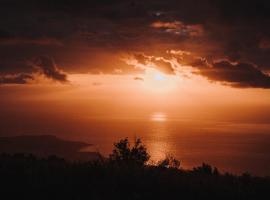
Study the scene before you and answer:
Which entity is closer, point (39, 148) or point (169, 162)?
point (169, 162)

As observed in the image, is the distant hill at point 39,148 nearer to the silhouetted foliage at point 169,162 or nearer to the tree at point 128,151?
the tree at point 128,151

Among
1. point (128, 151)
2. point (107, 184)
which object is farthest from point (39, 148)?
point (107, 184)

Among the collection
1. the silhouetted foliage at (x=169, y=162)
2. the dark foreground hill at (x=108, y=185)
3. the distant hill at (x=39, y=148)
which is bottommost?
the dark foreground hill at (x=108, y=185)

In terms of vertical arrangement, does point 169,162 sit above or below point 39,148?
below

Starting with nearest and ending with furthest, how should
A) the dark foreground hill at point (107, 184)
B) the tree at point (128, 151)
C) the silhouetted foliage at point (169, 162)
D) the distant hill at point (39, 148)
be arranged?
the dark foreground hill at point (107, 184) → the silhouetted foliage at point (169, 162) → the tree at point (128, 151) → the distant hill at point (39, 148)

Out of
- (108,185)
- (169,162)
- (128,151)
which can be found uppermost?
(128,151)

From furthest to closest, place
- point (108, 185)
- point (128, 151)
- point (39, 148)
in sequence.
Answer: point (39, 148) < point (128, 151) < point (108, 185)

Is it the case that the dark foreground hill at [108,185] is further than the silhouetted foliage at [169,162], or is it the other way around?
the silhouetted foliage at [169,162]

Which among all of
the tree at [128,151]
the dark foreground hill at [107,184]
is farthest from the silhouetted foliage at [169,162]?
the tree at [128,151]

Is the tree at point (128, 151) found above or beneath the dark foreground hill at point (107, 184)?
above

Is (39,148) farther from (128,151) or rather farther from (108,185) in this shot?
(108,185)

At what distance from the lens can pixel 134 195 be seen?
26.1ft

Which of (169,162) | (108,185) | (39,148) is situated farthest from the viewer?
(39,148)

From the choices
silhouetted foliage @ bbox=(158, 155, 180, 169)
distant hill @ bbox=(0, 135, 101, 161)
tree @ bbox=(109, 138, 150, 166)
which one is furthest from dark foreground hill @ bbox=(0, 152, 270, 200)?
distant hill @ bbox=(0, 135, 101, 161)
